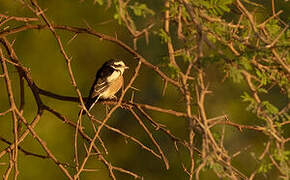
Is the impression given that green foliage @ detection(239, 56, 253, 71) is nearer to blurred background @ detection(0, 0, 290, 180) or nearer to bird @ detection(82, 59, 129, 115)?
bird @ detection(82, 59, 129, 115)

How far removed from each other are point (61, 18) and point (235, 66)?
9.23 m

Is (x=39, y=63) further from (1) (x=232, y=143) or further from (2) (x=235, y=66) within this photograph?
(2) (x=235, y=66)

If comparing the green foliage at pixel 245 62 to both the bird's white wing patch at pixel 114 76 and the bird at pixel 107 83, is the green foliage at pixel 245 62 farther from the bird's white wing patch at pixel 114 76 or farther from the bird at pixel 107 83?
the bird's white wing patch at pixel 114 76

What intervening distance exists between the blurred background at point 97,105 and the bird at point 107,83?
470 cm

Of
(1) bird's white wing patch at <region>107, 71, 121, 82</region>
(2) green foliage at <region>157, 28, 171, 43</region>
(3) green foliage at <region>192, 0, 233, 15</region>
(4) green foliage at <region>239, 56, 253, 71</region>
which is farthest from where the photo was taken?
(1) bird's white wing patch at <region>107, 71, 121, 82</region>

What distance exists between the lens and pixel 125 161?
12852 mm

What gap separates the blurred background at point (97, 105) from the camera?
11641 mm

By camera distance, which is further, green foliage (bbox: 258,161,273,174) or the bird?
the bird

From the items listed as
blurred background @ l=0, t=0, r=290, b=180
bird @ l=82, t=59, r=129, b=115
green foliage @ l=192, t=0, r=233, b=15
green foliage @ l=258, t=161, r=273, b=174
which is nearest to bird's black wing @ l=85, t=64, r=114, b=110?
bird @ l=82, t=59, r=129, b=115

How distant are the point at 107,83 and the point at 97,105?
19.1ft

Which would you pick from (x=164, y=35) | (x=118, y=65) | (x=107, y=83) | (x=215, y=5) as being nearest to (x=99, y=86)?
(x=107, y=83)

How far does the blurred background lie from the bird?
185 inches

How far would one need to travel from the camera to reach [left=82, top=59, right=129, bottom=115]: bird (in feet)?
21.2

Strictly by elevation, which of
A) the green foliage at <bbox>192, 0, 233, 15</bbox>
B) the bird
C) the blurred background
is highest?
the green foliage at <bbox>192, 0, 233, 15</bbox>
